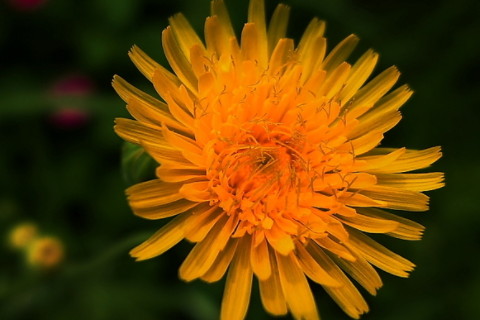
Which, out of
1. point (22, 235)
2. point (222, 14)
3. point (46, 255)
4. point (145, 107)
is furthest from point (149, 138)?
point (22, 235)

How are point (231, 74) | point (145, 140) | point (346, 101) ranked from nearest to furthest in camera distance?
point (145, 140) → point (231, 74) → point (346, 101)

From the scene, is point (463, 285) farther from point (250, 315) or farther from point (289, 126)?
point (289, 126)

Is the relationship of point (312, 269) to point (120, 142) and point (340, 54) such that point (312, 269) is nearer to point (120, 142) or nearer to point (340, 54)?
point (340, 54)

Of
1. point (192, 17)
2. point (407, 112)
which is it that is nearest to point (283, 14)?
point (192, 17)

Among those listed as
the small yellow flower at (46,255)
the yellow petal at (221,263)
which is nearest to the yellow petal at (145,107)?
the yellow petal at (221,263)

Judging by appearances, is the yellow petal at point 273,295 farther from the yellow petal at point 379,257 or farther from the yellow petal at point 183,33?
the yellow petal at point 183,33

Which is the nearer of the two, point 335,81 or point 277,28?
point 335,81

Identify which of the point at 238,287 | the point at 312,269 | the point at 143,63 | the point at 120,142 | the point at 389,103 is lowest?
the point at 120,142
